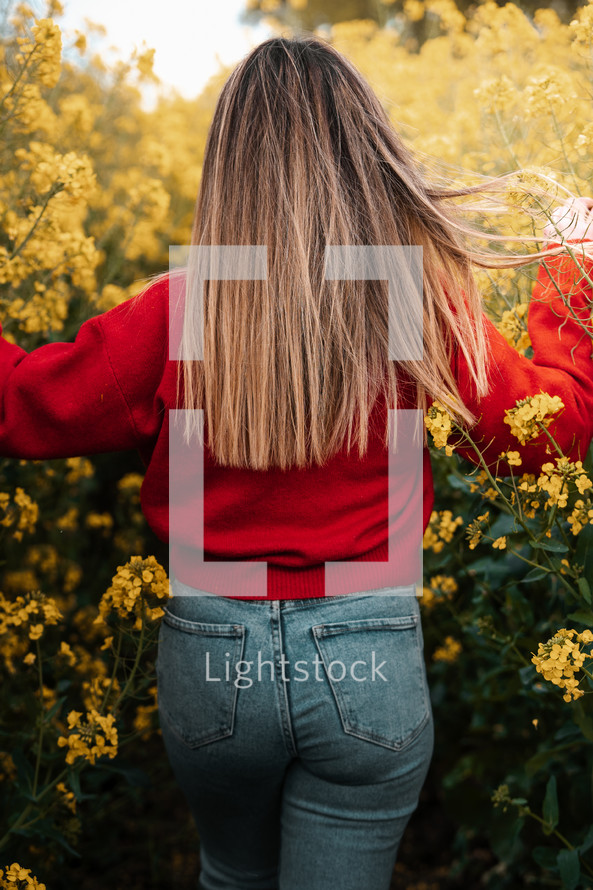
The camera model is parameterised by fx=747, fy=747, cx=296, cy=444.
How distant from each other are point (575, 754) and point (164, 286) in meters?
1.50

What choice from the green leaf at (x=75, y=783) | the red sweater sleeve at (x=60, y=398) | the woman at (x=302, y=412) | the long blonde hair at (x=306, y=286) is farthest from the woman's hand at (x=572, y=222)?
the green leaf at (x=75, y=783)

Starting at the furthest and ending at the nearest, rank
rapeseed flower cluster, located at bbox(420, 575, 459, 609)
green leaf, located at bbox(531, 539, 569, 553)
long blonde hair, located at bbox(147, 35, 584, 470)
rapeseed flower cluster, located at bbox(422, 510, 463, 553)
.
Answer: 1. rapeseed flower cluster, located at bbox(420, 575, 459, 609)
2. rapeseed flower cluster, located at bbox(422, 510, 463, 553)
3. green leaf, located at bbox(531, 539, 569, 553)
4. long blonde hair, located at bbox(147, 35, 584, 470)

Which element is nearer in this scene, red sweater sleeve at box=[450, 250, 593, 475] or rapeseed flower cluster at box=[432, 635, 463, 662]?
red sweater sleeve at box=[450, 250, 593, 475]

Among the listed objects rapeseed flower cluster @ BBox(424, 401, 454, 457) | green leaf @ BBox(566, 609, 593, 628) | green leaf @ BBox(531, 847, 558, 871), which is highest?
rapeseed flower cluster @ BBox(424, 401, 454, 457)

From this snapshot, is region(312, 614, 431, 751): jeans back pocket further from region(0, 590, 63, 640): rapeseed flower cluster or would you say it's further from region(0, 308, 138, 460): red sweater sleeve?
region(0, 590, 63, 640): rapeseed flower cluster

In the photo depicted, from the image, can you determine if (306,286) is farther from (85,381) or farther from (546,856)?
(546,856)

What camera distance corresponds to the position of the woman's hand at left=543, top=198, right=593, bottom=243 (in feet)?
4.04

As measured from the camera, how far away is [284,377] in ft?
3.60

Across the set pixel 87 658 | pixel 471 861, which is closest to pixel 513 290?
pixel 87 658

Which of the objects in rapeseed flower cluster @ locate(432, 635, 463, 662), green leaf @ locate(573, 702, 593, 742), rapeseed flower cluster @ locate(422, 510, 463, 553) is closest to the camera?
green leaf @ locate(573, 702, 593, 742)

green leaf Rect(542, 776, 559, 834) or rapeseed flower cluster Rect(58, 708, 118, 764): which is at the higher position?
rapeseed flower cluster Rect(58, 708, 118, 764)

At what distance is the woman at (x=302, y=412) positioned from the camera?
1.09 m

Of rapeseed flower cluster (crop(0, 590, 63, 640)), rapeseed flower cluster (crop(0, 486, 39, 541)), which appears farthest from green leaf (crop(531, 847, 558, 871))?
rapeseed flower cluster (crop(0, 486, 39, 541))

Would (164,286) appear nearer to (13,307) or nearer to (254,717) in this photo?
(254,717)
